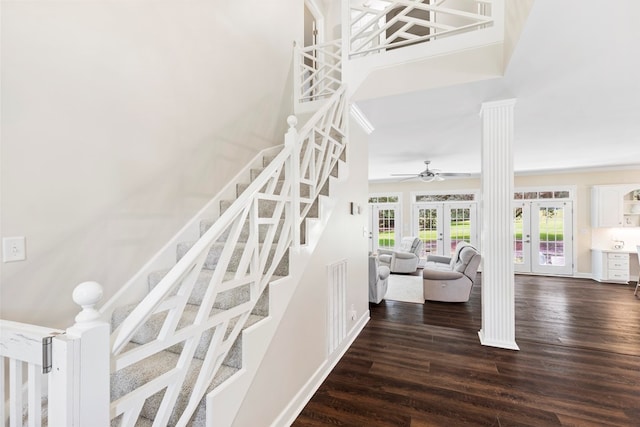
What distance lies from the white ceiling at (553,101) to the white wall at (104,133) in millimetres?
1769

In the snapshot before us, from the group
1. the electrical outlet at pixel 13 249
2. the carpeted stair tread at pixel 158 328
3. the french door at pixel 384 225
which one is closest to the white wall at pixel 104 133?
the electrical outlet at pixel 13 249

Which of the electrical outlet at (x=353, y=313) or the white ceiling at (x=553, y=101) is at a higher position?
the white ceiling at (x=553, y=101)

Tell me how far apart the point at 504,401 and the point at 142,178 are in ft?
11.1

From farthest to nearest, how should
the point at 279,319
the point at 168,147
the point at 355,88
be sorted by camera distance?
the point at 355,88 < the point at 168,147 < the point at 279,319

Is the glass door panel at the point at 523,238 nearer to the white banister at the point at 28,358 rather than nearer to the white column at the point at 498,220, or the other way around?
the white column at the point at 498,220

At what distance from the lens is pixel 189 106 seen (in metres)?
2.59

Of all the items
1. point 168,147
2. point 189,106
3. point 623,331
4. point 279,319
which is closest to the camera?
point 279,319

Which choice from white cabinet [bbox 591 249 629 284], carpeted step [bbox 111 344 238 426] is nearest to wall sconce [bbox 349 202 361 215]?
carpeted step [bbox 111 344 238 426]

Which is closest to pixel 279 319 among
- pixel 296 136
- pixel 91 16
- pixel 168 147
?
pixel 296 136

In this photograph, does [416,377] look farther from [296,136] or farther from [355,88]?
[355,88]

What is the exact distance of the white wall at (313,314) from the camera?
1798mm

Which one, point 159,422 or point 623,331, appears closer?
point 159,422

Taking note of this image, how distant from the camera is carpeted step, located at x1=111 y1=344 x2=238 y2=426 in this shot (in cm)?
140

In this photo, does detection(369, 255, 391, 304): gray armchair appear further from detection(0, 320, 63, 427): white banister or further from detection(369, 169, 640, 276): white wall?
detection(369, 169, 640, 276): white wall
